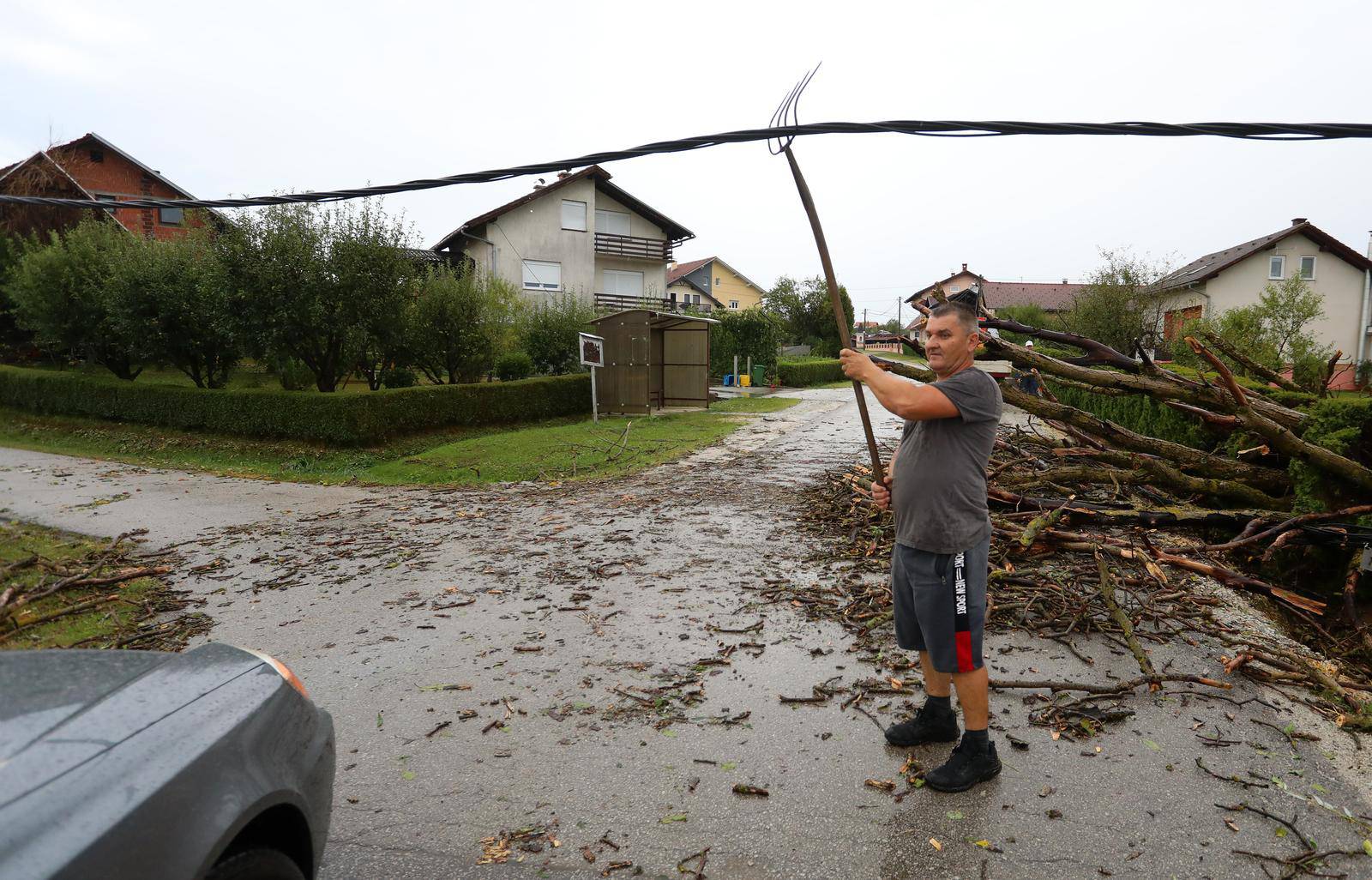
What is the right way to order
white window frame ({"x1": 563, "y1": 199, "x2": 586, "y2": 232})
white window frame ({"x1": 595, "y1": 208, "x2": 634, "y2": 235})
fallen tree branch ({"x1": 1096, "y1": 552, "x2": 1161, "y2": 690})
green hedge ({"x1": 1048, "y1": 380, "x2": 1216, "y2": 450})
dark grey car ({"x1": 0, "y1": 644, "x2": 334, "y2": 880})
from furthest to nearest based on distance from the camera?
white window frame ({"x1": 595, "y1": 208, "x2": 634, "y2": 235}) < white window frame ({"x1": 563, "y1": 199, "x2": 586, "y2": 232}) < green hedge ({"x1": 1048, "y1": 380, "x2": 1216, "y2": 450}) < fallen tree branch ({"x1": 1096, "y1": 552, "x2": 1161, "y2": 690}) < dark grey car ({"x1": 0, "y1": 644, "x2": 334, "y2": 880})

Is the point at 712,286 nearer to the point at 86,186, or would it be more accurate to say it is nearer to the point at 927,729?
the point at 86,186

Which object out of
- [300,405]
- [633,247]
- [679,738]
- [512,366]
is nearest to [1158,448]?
[679,738]

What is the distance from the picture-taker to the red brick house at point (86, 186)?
2586 cm

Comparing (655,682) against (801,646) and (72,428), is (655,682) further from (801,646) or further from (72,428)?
(72,428)

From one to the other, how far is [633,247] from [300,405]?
23.9 metres

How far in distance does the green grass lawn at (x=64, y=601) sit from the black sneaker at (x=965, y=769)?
5168mm

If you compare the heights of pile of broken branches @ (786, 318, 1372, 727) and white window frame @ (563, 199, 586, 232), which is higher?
white window frame @ (563, 199, 586, 232)

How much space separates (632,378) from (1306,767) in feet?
55.3

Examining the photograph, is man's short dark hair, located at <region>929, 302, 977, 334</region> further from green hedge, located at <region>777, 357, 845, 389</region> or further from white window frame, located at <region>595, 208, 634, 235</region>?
white window frame, located at <region>595, 208, 634, 235</region>

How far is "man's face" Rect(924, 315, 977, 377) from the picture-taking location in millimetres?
3238

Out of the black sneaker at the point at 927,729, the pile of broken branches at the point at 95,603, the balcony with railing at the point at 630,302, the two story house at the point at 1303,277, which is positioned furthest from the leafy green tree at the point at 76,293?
the two story house at the point at 1303,277

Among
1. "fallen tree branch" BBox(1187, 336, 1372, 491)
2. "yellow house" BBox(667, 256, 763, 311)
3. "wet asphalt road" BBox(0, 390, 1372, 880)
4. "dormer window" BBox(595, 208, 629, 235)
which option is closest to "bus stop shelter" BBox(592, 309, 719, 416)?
"wet asphalt road" BBox(0, 390, 1372, 880)

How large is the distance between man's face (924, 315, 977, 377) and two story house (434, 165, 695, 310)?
99.7 feet

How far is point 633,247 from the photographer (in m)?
37.1
